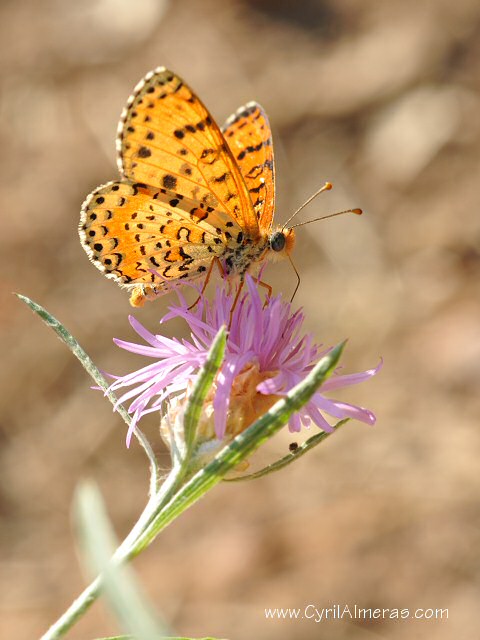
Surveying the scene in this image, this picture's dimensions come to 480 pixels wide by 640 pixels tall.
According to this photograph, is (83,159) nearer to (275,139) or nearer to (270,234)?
(275,139)

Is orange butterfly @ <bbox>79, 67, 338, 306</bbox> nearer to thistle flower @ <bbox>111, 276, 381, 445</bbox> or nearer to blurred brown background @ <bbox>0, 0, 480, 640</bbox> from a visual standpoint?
thistle flower @ <bbox>111, 276, 381, 445</bbox>

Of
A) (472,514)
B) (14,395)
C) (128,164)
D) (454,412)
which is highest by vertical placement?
(128,164)

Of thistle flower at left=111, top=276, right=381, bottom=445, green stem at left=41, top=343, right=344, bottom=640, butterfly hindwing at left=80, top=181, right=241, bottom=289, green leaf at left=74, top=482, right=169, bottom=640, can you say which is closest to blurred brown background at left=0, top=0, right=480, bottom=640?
butterfly hindwing at left=80, top=181, right=241, bottom=289

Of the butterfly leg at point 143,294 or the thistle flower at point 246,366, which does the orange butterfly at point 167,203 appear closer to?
the butterfly leg at point 143,294

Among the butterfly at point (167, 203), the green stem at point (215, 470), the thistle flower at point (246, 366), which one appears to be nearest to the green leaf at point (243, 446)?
the green stem at point (215, 470)

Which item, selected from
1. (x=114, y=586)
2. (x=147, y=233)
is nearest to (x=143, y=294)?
(x=147, y=233)

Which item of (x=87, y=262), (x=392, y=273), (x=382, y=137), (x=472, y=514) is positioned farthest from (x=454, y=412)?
(x=87, y=262)
